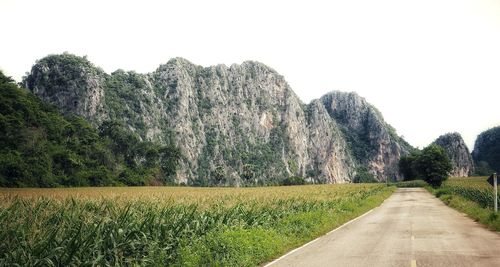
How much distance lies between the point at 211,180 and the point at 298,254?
18220cm

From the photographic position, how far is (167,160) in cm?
12656

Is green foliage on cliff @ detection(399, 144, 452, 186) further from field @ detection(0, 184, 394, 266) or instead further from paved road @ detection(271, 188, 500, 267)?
field @ detection(0, 184, 394, 266)

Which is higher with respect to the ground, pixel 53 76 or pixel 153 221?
pixel 53 76

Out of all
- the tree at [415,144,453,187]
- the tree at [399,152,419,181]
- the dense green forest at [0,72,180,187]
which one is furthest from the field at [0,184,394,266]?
the tree at [399,152,419,181]

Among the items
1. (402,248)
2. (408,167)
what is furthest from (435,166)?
(402,248)

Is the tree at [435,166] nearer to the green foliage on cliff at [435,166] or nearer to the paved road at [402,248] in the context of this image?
the green foliage on cliff at [435,166]

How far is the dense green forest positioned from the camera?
6812 centimetres

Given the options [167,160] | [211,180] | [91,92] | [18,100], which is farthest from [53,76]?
[211,180]

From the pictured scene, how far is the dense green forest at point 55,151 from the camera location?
6812 centimetres

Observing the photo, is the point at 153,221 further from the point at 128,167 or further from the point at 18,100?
the point at 128,167

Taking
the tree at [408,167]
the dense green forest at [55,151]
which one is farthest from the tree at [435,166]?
the tree at [408,167]

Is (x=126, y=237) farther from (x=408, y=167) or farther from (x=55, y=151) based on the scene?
(x=408, y=167)

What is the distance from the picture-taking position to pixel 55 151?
8006 cm

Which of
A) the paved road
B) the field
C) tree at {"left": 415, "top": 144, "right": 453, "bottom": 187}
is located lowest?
the paved road
